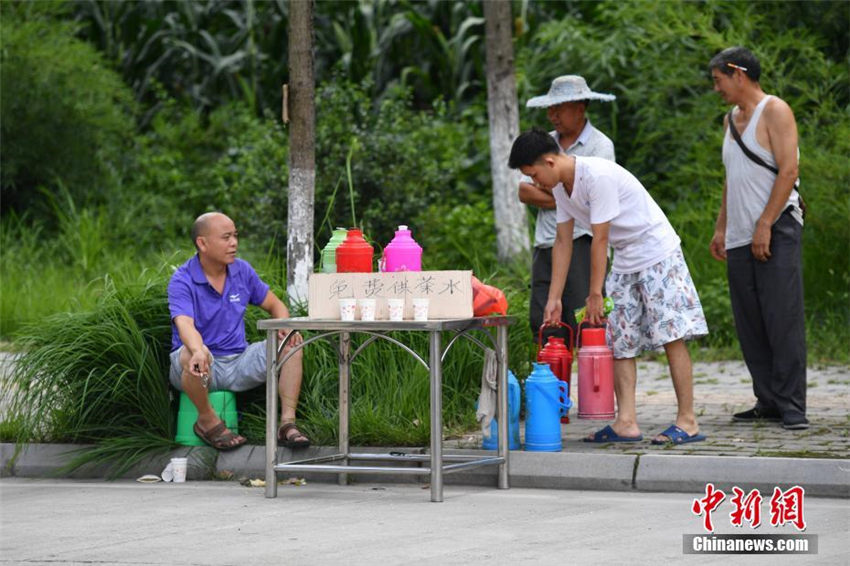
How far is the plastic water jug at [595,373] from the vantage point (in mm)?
8078

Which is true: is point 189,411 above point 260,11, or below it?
below

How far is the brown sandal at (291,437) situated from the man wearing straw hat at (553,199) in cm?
174

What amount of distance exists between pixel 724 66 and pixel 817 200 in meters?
4.97

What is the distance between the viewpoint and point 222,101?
20.2 metres

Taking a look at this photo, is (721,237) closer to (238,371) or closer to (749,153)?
(749,153)

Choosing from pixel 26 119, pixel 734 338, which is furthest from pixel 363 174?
pixel 26 119

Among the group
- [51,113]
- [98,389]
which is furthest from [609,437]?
[51,113]

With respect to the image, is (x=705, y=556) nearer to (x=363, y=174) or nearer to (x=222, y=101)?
(x=363, y=174)

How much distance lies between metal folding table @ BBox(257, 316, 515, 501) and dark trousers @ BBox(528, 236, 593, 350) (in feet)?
4.06

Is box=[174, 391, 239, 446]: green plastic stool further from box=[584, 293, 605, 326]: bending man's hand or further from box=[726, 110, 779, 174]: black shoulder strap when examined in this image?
box=[726, 110, 779, 174]: black shoulder strap

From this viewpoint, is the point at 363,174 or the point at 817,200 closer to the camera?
the point at 817,200

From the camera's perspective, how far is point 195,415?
8.25 metres

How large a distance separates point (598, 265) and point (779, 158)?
135cm

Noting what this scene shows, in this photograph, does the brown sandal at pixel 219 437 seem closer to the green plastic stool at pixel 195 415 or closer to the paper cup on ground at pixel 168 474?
the green plastic stool at pixel 195 415
